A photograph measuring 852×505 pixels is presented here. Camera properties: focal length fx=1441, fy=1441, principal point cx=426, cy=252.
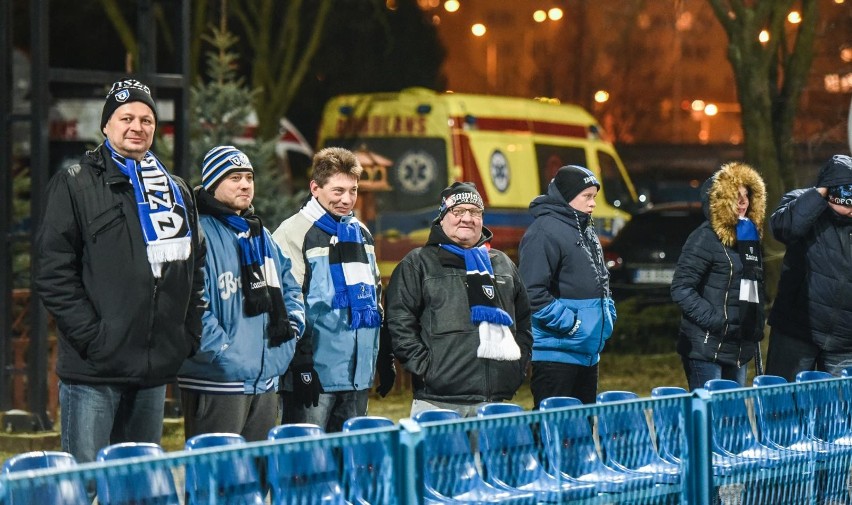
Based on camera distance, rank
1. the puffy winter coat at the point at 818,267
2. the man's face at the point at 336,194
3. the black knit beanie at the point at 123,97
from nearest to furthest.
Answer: the black knit beanie at the point at 123,97 → the man's face at the point at 336,194 → the puffy winter coat at the point at 818,267

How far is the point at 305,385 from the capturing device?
21.0 ft

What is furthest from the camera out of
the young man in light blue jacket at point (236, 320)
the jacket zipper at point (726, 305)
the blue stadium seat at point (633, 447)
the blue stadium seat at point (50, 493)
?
the jacket zipper at point (726, 305)

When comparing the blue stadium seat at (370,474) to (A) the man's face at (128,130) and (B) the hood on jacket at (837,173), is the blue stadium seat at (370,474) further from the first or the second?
(B) the hood on jacket at (837,173)

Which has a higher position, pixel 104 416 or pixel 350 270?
pixel 350 270

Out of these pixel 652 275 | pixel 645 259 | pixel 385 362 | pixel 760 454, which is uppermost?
pixel 645 259

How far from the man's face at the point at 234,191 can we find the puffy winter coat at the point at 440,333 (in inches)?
35.4

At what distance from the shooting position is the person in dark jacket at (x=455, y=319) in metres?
6.64

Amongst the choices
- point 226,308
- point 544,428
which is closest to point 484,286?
point 226,308

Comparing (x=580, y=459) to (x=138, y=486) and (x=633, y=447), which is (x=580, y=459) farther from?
(x=138, y=486)

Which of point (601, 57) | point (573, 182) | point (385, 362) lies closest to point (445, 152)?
point (573, 182)

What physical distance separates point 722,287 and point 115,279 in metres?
3.76

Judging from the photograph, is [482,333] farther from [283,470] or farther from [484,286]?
[283,470]

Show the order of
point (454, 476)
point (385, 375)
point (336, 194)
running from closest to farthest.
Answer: point (454, 476) → point (336, 194) → point (385, 375)

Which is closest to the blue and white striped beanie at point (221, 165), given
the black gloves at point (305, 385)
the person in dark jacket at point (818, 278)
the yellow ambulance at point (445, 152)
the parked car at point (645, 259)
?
the black gloves at point (305, 385)
